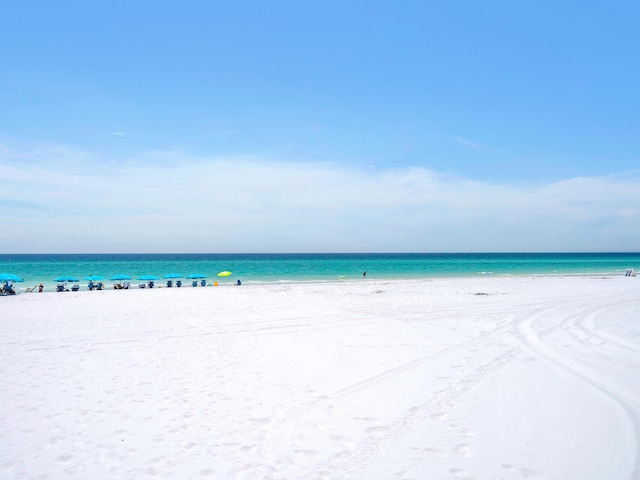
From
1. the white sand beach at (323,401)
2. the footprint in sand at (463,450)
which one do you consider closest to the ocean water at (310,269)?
the white sand beach at (323,401)

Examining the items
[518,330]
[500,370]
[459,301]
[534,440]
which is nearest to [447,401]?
[534,440]

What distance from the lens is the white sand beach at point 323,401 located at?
4.58 metres

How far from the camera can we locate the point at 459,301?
19359mm

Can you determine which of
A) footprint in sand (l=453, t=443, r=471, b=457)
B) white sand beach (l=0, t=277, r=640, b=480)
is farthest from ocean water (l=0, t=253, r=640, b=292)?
footprint in sand (l=453, t=443, r=471, b=457)

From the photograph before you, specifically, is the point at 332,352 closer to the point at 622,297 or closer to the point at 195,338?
the point at 195,338

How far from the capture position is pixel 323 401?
255 inches

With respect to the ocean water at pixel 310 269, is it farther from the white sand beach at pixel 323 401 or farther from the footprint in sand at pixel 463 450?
the footprint in sand at pixel 463 450

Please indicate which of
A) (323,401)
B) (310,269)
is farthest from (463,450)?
(310,269)

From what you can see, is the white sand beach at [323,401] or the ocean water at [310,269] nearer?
the white sand beach at [323,401]

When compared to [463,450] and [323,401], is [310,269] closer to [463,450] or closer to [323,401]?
[323,401]

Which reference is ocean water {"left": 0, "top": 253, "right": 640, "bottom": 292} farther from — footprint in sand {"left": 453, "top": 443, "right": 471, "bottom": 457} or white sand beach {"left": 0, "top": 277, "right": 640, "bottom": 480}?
footprint in sand {"left": 453, "top": 443, "right": 471, "bottom": 457}

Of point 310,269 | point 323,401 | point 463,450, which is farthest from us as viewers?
point 310,269

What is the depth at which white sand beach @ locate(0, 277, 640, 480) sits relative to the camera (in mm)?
4582

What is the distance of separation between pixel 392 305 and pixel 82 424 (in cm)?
1430
